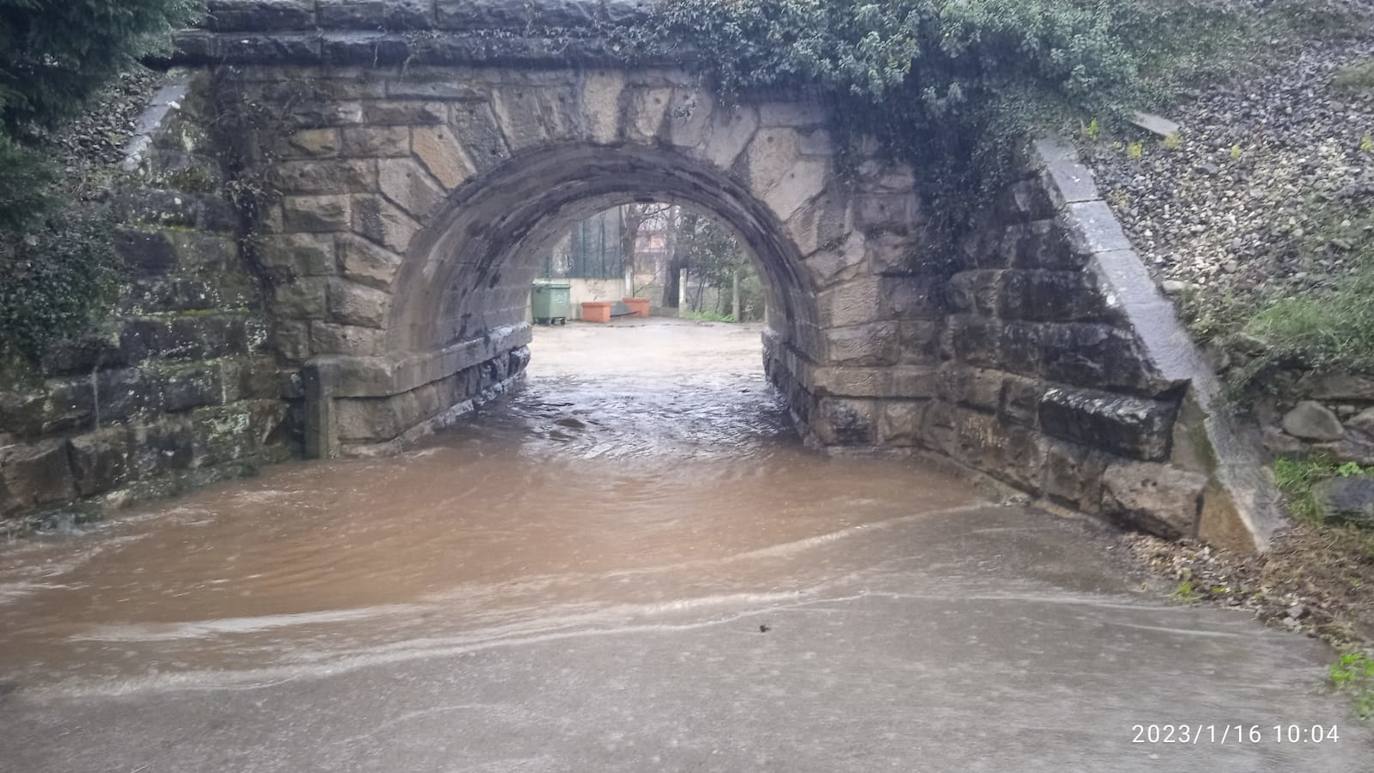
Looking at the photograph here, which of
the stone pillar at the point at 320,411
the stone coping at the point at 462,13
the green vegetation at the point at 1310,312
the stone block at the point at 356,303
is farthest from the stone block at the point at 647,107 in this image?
the green vegetation at the point at 1310,312

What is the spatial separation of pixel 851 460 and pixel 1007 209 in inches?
85.6

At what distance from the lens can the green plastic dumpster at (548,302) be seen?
79.0ft

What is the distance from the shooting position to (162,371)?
6.46 metres

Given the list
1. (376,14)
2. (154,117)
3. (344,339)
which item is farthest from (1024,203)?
(154,117)

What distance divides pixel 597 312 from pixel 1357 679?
23192mm

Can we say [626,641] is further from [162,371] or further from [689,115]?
[689,115]

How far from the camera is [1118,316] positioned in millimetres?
5289

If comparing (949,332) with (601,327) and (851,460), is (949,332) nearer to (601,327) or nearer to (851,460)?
(851,460)

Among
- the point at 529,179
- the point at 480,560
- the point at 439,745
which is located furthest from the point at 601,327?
the point at 439,745

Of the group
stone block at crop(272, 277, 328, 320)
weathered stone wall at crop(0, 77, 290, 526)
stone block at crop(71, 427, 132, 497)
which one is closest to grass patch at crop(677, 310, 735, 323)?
stone block at crop(272, 277, 328, 320)

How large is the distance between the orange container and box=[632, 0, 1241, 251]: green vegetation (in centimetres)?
1879

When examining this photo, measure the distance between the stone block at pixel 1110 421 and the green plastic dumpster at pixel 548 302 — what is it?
63.1 ft

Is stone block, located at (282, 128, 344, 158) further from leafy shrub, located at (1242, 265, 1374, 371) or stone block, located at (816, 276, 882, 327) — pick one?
leafy shrub, located at (1242, 265, 1374, 371)

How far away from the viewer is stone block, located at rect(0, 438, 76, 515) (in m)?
5.29
